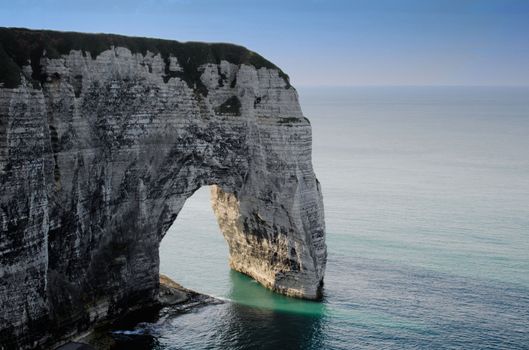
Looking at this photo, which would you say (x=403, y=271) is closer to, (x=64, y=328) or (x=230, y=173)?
(x=230, y=173)

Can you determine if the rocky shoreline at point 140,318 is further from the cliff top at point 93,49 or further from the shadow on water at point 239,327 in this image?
the cliff top at point 93,49

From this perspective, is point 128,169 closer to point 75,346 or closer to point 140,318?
point 140,318

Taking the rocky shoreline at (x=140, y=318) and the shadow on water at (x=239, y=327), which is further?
the shadow on water at (x=239, y=327)

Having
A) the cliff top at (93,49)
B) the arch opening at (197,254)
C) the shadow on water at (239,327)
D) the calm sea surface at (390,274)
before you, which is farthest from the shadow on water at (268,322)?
the cliff top at (93,49)

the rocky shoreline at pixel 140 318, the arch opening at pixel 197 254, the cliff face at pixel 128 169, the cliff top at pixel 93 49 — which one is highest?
the cliff top at pixel 93 49

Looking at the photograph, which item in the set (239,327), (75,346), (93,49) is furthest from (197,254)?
(93,49)

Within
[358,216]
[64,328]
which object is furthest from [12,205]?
[358,216]
